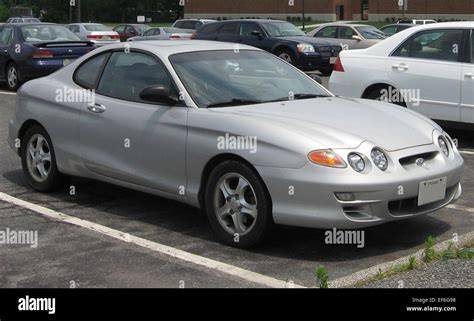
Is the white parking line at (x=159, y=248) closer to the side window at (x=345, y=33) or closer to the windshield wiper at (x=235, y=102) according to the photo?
the windshield wiper at (x=235, y=102)

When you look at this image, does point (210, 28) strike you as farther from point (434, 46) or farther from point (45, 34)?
point (434, 46)

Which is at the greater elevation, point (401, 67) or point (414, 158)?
point (401, 67)

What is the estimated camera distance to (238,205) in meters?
5.26

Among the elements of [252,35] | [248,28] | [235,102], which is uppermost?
[248,28]

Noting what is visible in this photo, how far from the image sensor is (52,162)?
22.4 feet

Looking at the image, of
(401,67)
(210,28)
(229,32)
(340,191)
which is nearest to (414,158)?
(340,191)

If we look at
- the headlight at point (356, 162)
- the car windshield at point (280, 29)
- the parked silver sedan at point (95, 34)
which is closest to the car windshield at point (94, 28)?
the parked silver sedan at point (95, 34)

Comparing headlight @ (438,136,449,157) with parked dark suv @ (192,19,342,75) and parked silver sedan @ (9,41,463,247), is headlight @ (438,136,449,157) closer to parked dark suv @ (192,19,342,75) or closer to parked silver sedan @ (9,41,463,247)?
parked silver sedan @ (9,41,463,247)

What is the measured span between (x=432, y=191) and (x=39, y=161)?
3826 millimetres

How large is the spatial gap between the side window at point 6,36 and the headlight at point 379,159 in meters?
13.3

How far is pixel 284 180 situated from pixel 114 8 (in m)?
91.8
